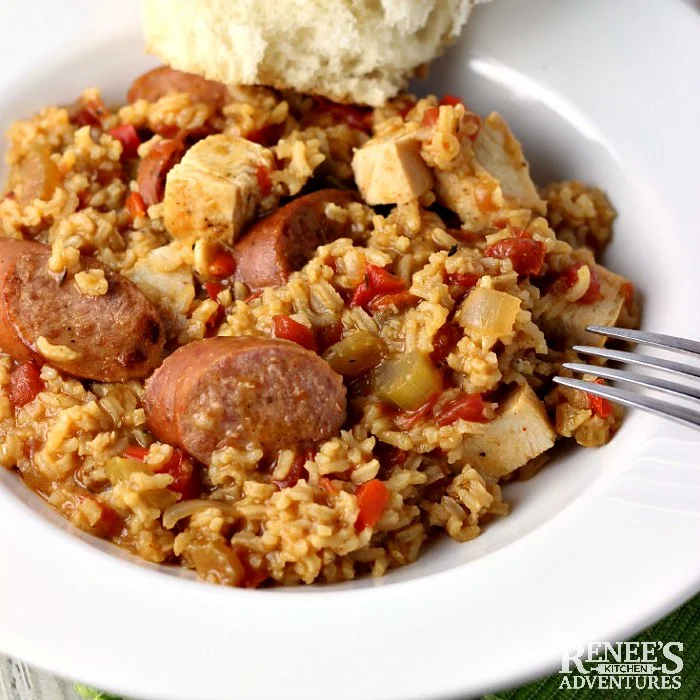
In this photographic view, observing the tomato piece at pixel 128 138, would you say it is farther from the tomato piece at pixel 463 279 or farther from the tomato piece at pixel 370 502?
the tomato piece at pixel 370 502

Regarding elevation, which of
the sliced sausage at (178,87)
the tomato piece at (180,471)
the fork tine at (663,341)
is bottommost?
the tomato piece at (180,471)

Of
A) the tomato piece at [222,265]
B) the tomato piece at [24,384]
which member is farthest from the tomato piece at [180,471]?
the tomato piece at [222,265]

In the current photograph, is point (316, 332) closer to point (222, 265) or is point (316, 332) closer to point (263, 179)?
point (222, 265)

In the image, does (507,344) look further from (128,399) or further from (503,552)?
(128,399)

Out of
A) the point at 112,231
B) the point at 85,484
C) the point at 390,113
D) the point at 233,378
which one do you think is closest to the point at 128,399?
the point at 85,484

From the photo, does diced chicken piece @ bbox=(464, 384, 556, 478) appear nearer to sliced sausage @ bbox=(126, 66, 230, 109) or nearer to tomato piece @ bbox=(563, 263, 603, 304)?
tomato piece @ bbox=(563, 263, 603, 304)

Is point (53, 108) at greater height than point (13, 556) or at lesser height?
greater
